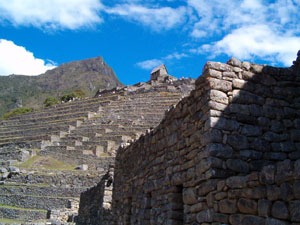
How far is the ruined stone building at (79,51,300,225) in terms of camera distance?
3.92 m

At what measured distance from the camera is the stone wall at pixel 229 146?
13.4 feet

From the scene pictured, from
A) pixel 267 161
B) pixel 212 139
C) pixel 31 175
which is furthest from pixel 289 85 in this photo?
pixel 31 175

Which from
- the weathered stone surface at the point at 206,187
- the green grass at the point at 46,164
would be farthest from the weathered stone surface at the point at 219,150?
the green grass at the point at 46,164

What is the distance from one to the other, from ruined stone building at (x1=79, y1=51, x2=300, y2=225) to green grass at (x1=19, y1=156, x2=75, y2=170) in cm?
2694

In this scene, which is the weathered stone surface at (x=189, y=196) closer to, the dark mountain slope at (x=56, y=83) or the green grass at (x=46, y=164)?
the green grass at (x=46, y=164)

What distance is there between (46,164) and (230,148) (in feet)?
100

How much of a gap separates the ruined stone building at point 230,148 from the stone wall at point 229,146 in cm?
1

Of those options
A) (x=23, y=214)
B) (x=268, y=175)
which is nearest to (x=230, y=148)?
(x=268, y=175)

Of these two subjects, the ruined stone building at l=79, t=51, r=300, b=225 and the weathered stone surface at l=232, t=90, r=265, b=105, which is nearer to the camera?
the ruined stone building at l=79, t=51, r=300, b=225

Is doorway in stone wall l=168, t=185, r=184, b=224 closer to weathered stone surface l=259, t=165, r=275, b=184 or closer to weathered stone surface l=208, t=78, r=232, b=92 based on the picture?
weathered stone surface l=208, t=78, r=232, b=92

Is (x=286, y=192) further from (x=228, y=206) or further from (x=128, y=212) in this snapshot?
(x=128, y=212)

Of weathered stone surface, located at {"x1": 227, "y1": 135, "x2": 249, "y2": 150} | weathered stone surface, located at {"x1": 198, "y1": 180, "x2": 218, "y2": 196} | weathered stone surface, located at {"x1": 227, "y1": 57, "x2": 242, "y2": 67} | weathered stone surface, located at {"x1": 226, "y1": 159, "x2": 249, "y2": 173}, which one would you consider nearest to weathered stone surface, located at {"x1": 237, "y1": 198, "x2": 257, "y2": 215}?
weathered stone surface, located at {"x1": 198, "y1": 180, "x2": 218, "y2": 196}

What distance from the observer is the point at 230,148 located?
15.9 feet

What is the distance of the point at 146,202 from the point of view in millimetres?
7086
